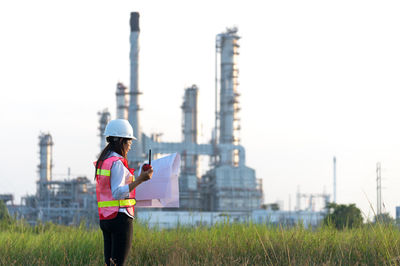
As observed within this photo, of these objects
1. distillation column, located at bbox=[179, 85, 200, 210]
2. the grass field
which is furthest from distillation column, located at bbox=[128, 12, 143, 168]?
the grass field

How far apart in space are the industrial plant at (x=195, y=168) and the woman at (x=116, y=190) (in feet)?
141

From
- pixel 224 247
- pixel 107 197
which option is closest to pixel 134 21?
pixel 224 247

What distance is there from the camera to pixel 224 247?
23.5 ft

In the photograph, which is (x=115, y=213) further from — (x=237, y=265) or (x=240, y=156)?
(x=240, y=156)

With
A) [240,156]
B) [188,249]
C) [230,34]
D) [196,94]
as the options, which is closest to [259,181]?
[240,156]

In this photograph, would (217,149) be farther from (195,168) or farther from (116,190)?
(116,190)

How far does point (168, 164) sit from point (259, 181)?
49.5 meters

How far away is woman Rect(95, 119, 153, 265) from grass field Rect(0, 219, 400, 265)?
1352 mm

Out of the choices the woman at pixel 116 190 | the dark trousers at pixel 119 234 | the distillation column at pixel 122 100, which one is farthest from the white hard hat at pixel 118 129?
the distillation column at pixel 122 100

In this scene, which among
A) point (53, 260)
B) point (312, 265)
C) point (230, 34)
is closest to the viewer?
point (312, 265)

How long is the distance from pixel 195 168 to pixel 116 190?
4831cm

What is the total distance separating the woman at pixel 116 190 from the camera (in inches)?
188

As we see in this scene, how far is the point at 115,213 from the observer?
4.83m

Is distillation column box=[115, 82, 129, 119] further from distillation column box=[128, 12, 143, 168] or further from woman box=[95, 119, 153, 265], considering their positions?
woman box=[95, 119, 153, 265]
